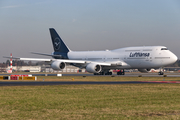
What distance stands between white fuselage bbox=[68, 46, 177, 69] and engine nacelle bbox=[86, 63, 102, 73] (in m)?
4.77

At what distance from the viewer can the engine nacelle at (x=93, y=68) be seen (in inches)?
2758

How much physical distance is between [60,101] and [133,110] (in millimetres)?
5911

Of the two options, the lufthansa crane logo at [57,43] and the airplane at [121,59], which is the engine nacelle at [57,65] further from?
the lufthansa crane logo at [57,43]

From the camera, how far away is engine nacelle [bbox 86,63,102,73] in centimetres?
7006

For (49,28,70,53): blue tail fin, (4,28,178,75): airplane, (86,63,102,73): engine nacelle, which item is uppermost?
(49,28,70,53): blue tail fin

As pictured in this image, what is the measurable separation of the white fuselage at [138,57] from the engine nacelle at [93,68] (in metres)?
4.77

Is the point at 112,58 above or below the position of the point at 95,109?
above

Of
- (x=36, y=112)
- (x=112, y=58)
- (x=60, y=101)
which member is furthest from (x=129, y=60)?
(x=36, y=112)

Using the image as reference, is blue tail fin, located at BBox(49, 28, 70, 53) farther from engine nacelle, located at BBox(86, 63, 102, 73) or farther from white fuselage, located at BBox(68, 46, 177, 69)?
engine nacelle, located at BBox(86, 63, 102, 73)

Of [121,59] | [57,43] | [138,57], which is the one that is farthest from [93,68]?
[57,43]

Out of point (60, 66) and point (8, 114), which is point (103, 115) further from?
point (60, 66)

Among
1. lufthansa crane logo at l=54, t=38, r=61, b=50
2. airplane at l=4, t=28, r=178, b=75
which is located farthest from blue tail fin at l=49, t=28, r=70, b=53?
airplane at l=4, t=28, r=178, b=75

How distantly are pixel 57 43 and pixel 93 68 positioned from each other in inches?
862

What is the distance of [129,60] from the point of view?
237 ft
